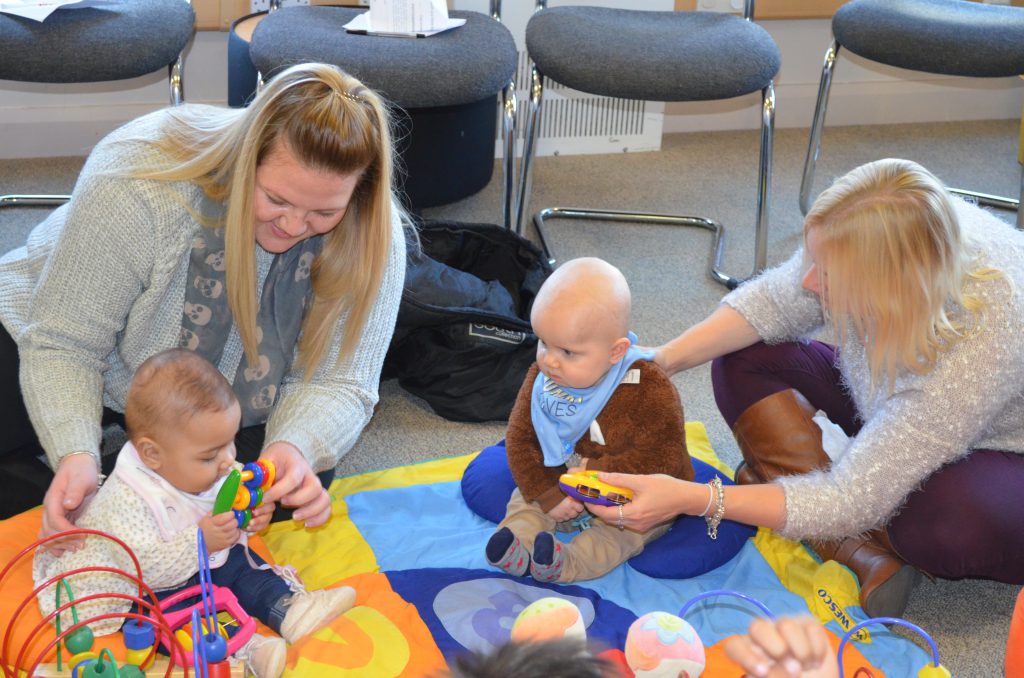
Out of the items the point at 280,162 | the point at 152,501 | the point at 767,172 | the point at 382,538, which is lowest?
the point at 382,538

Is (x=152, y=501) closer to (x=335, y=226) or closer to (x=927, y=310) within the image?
(x=335, y=226)

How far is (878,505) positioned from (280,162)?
0.97 m

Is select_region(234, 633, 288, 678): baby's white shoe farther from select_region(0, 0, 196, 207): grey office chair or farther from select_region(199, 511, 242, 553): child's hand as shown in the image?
select_region(0, 0, 196, 207): grey office chair

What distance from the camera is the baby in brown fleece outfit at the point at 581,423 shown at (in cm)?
151

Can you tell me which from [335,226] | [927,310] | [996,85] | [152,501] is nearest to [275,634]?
[152,501]

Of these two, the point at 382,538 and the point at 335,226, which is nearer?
the point at 335,226

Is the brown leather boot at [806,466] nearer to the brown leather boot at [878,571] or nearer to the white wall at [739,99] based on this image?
the brown leather boot at [878,571]

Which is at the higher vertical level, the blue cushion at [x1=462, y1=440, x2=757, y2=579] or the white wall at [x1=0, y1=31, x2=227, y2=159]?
the white wall at [x1=0, y1=31, x2=227, y2=159]

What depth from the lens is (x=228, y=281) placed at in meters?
1.50

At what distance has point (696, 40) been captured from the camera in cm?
241

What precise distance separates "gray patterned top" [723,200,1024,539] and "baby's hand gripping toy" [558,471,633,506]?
25 cm

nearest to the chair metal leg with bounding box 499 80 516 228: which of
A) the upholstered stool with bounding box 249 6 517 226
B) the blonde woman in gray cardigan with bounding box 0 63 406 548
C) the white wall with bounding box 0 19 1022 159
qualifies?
the upholstered stool with bounding box 249 6 517 226

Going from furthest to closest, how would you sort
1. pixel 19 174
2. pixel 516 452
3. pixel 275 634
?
pixel 19 174, pixel 516 452, pixel 275 634

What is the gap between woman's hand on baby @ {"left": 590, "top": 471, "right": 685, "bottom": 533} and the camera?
150cm
